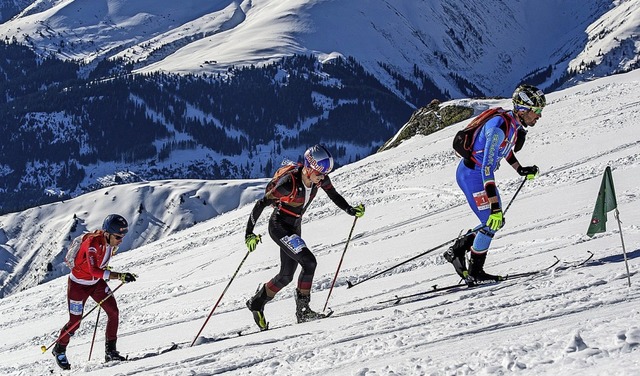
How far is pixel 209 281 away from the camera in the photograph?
15.4 meters

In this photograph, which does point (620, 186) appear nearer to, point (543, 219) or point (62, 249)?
point (543, 219)

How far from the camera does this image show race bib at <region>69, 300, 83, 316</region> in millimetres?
9680

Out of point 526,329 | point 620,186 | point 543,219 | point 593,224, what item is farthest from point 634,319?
point 620,186

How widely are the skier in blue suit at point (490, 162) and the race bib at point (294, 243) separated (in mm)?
2109

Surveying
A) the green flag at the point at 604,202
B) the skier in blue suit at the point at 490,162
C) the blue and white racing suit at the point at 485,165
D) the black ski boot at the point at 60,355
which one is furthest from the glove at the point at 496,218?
the black ski boot at the point at 60,355

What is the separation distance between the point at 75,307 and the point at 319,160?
4.07 metres

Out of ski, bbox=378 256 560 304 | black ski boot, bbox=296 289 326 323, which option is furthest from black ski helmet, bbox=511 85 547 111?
black ski boot, bbox=296 289 326 323

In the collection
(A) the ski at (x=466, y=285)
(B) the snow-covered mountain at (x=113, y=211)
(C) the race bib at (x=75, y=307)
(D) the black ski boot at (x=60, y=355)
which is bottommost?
(B) the snow-covered mountain at (x=113, y=211)

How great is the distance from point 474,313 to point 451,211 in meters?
9.48

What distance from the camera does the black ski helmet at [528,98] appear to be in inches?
333

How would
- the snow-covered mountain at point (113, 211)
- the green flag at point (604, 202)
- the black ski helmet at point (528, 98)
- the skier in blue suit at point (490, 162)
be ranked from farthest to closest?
the snow-covered mountain at point (113, 211) → the black ski helmet at point (528, 98) → the skier in blue suit at point (490, 162) → the green flag at point (604, 202)

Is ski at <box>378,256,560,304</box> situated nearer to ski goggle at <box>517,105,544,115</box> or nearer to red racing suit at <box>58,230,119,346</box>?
ski goggle at <box>517,105,544,115</box>

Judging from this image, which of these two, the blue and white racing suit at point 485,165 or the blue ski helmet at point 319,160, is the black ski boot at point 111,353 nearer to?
the blue ski helmet at point 319,160

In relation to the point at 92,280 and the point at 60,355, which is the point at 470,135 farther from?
the point at 60,355
